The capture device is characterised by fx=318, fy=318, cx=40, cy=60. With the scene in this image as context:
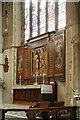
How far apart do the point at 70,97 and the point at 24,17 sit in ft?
21.6

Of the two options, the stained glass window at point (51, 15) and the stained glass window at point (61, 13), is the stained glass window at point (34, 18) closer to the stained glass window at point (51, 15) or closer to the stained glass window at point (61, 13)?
the stained glass window at point (51, 15)

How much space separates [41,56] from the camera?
13898mm

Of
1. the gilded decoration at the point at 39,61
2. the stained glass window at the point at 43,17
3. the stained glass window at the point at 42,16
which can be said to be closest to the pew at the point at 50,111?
the gilded decoration at the point at 39,61

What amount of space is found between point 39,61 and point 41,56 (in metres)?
0.30

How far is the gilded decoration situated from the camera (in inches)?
537

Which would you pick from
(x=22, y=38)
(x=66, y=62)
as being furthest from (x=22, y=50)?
(x=66, y=62)

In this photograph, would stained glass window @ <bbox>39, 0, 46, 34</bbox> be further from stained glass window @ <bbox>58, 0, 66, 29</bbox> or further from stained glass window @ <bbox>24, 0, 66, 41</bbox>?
stained glass window @ <bbox>58, 0, 66, 29</bbox>

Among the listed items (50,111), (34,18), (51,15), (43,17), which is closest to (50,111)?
(50,111)

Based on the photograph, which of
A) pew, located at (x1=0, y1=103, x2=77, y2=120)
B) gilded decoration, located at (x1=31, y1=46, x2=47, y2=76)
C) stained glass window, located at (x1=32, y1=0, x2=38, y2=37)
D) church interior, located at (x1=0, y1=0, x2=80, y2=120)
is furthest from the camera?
stained glass window, located at (x1=32, y1=0, x2=38, y2=37)

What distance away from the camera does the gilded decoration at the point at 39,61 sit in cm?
1364

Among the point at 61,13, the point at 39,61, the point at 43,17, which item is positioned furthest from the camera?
the point at 43,17

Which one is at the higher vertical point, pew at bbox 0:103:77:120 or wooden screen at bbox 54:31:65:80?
wooden screen at bbox 54:31:65:80

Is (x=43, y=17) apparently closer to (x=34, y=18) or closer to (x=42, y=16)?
(x=42, y=16)

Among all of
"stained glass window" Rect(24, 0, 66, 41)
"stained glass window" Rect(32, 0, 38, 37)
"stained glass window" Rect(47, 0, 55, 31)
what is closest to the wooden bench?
"stained glass window" Rect(24, 0, 66, 41)
